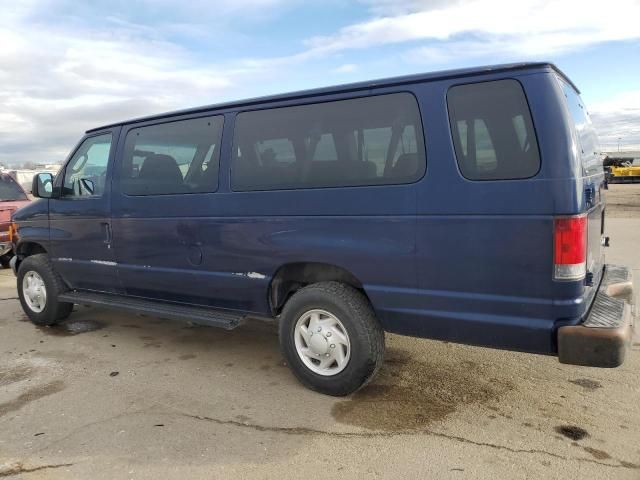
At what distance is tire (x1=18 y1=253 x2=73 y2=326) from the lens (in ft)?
18.3

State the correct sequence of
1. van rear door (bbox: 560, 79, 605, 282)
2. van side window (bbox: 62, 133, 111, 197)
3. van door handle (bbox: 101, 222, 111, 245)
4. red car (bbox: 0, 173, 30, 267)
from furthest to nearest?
red car (bbox: 0, 173, 30, 267)
van side window (bbox: 62, 133, 111, 197)
van door handle (bbox: 101, 222, 111, 245)
van rear door (bbox: 560, 79, 605, 282)

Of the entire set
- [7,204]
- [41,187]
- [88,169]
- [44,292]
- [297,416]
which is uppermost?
[88,169]

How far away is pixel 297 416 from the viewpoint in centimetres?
349

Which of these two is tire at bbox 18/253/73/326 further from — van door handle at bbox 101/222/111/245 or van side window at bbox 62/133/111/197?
van door handle at bbox 101/222/111/245

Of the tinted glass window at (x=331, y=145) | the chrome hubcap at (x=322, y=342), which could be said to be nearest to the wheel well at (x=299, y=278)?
the chrome hubcap at (x=322, y=342)

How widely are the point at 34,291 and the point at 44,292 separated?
0.67 ft

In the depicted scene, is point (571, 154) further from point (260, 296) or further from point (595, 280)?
point (260, 296)

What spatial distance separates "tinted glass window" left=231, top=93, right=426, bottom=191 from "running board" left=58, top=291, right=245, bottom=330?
1.05m

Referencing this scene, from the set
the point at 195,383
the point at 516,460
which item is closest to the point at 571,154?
the point at 516,460

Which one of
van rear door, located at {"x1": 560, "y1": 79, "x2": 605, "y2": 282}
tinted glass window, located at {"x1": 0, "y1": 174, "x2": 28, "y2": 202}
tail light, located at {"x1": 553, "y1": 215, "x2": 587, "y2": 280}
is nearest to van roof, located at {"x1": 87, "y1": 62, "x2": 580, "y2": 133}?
van rear door, located at {"x1": 560, "y1": 79, "x2": 605, "y2": 282}

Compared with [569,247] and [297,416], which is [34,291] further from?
[569,247]

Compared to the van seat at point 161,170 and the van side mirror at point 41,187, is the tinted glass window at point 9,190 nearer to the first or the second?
the van side mirror at point 41,187

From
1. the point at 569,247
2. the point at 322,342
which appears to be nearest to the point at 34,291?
the point at 322,342

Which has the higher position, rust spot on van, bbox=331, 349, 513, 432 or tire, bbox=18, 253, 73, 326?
tire, bbox=18, 253, 73, 326
